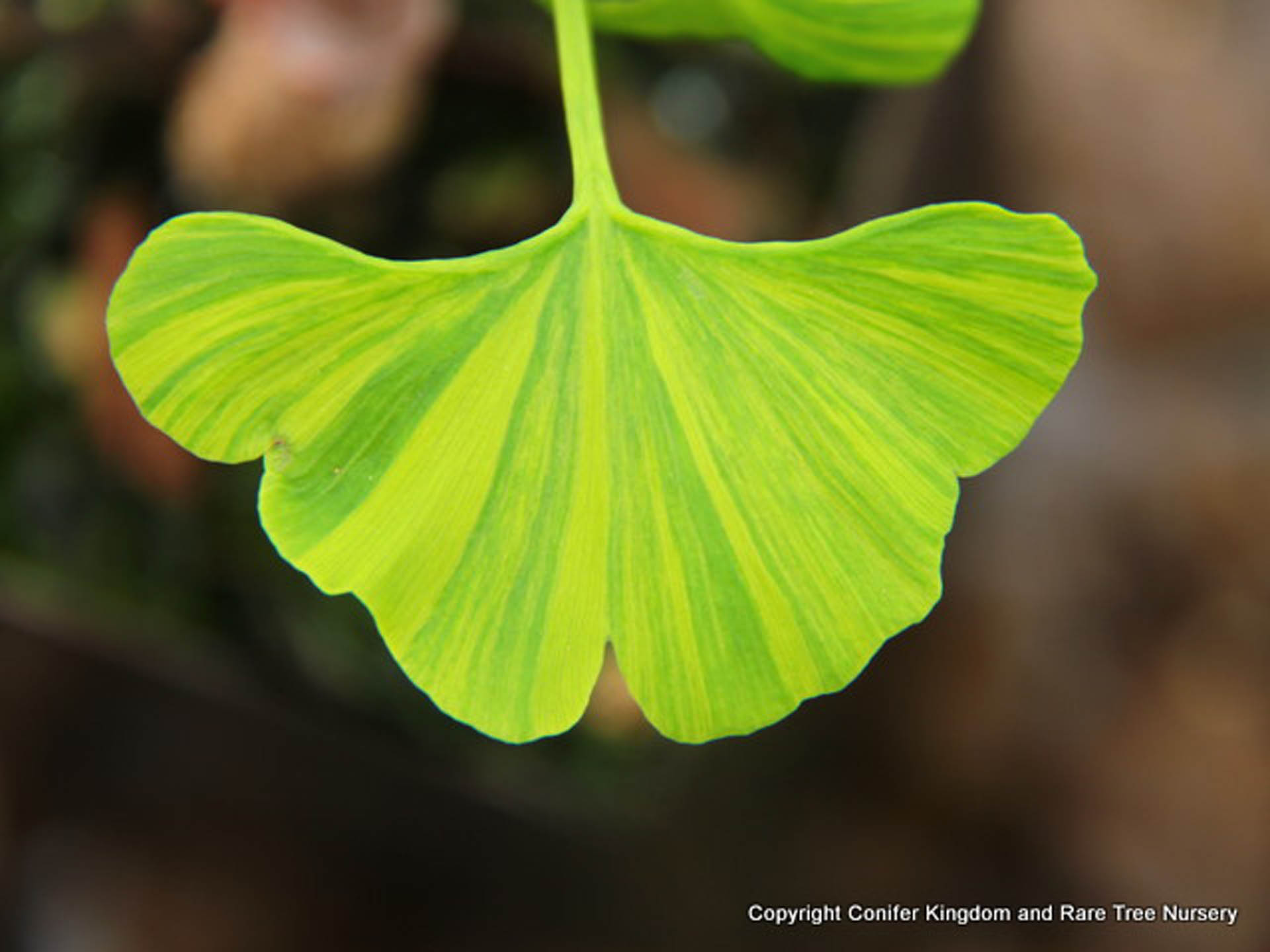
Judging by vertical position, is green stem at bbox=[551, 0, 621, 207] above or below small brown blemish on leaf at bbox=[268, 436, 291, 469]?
above

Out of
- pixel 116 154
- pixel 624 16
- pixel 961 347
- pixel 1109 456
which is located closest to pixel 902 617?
pixel 961 347

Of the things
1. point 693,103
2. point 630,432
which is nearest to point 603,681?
point 693,103

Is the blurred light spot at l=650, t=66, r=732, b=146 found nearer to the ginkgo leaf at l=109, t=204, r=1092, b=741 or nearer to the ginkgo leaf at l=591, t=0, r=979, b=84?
the ginkgo leaf at l=591, t=0, r=979, b=84

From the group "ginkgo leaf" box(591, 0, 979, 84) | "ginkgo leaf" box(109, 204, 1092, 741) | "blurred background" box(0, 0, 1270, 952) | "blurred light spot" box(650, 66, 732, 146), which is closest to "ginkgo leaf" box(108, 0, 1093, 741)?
"ginkgo leaf" box(109, 204, 1092, 741)

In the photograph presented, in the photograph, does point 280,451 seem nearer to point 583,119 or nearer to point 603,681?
point 583,119

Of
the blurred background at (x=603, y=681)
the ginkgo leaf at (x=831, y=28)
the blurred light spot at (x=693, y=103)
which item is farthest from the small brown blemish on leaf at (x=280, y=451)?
the blurred light spot at (x=693, y=103)

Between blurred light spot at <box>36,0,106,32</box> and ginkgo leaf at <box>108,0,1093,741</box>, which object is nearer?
ginkgo leaf at <box>108,0,1093,741</box>

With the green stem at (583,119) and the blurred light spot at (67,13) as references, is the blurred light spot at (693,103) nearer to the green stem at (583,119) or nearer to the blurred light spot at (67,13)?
the blurred light spot at (67,13)
